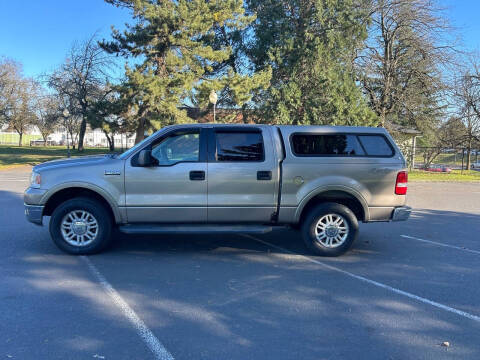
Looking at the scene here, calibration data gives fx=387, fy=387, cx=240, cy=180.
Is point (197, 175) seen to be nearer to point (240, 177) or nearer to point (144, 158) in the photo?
point (240, 177)

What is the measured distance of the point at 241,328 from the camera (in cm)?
363

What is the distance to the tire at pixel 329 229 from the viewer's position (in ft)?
19.6

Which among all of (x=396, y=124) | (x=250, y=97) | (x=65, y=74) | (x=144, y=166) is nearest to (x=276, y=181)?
(x=144, y=166)

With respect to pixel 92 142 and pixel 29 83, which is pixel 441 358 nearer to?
pixel 29 83

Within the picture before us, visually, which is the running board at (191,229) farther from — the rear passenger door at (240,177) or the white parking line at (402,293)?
the white parking line at (402,293)

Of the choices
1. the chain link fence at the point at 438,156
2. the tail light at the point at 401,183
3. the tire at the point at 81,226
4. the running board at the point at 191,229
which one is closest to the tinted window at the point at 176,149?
the running board at the point at 191,229

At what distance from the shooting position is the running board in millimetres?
5617

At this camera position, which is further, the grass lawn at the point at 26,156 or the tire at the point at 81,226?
the grass lawn at the point at 26,156

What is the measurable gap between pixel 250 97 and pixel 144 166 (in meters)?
18.8

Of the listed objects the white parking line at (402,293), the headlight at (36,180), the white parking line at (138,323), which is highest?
the headlight at (36,180)

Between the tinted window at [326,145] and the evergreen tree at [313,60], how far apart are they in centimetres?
1552

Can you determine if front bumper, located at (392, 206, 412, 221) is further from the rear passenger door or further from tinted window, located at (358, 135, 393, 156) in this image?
the rear passenger door

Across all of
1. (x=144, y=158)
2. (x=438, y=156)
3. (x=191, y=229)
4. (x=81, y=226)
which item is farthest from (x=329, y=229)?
(x=438, y=156)

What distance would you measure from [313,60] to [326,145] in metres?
17.5
